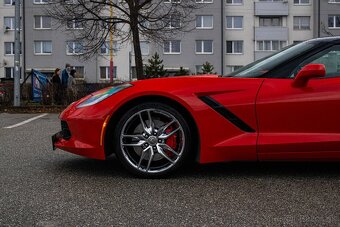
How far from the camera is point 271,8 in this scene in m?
51.1

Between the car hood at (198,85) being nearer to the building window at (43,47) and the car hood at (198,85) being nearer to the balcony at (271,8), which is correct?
the building window at (43,47)

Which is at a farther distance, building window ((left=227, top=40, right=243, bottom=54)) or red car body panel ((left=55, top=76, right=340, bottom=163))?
building window ((left=227, top=40, right=243, bottom=54))

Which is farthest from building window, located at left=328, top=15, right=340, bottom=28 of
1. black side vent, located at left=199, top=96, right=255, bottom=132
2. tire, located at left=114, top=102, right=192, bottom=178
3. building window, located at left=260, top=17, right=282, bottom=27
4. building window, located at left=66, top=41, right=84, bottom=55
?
tire, located at left=114, top=102, right=192, bottom=178

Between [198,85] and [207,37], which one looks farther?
[207,37]

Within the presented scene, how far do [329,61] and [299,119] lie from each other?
0.64 m

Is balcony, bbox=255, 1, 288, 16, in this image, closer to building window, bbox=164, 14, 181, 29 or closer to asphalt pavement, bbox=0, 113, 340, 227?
building window, bbox=164, 14, 181, 29

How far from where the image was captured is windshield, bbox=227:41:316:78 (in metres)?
4.33

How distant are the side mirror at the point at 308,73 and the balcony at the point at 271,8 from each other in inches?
1924

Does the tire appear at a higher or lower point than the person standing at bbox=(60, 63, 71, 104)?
lower

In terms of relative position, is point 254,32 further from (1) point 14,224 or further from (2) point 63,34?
(1) point 14,224

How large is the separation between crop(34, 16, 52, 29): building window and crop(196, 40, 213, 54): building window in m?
15.5

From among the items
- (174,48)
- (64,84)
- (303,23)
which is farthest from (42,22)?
(64,84)

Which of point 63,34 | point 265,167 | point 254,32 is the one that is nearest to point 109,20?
point 265,167

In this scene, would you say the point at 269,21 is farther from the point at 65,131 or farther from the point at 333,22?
the point at 65,131
